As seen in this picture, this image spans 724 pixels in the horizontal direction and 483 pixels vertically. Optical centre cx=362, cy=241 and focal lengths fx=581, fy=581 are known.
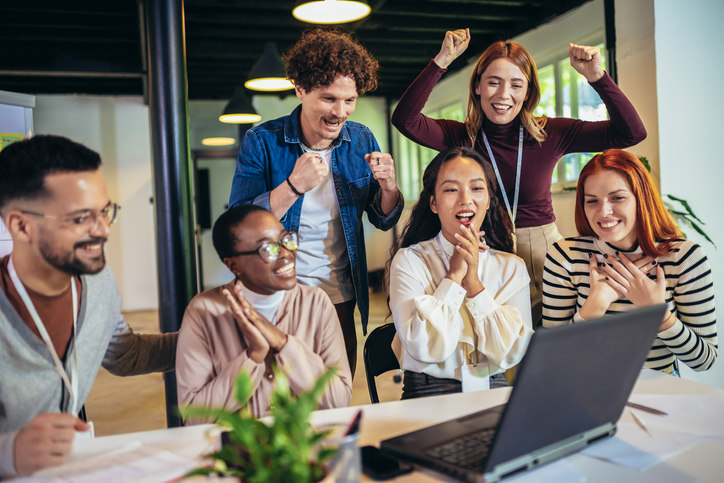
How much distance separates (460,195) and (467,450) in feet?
3.51

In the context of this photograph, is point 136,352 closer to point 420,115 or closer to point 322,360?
point 322,360

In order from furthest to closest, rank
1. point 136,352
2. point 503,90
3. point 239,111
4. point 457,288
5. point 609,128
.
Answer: point 239,111 → point 609,128 → point 503,90 → point 457,288 → point 136,352

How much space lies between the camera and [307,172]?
194 centimetres

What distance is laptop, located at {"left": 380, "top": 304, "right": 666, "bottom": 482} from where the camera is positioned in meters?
0.91

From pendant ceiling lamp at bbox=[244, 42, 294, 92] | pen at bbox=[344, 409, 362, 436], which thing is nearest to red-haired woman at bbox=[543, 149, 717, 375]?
pen at bbox=[344, 409, 362, 436]

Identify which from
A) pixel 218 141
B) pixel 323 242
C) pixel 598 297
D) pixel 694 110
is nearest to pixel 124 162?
pixel 218 141

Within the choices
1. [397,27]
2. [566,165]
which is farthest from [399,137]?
[566,165]

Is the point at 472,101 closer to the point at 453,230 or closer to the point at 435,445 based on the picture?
the point at 453,230

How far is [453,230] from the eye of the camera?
200cm

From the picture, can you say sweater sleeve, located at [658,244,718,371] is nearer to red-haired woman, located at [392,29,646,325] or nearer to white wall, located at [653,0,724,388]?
red-haired woman, located at [392,29,646,325]

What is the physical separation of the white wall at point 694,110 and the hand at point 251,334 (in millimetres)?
3173

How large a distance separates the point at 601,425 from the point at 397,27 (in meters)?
5.77

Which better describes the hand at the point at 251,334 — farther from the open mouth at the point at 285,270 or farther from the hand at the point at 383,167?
the hand at the point at 383,167

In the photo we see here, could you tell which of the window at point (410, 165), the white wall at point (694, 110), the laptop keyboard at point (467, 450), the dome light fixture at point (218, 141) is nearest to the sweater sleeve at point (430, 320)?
the laptop keyboard at point (467, 450)
